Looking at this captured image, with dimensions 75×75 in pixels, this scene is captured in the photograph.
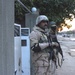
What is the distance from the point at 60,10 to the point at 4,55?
37.2ft

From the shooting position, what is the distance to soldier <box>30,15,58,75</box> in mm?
4242

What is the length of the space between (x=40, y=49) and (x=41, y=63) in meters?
0.23

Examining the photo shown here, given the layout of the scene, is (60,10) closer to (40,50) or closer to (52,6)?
(52,6)

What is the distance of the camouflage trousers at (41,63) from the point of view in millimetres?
4285

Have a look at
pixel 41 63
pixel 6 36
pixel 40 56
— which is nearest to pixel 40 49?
pixel 40 56

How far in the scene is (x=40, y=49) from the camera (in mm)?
4230

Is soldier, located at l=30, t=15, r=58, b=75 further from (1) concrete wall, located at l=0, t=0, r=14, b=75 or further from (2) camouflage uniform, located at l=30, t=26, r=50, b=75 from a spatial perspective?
(1) concrete wall, located at l=0, t=0, r=14, b=75

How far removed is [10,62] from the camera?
2.39m

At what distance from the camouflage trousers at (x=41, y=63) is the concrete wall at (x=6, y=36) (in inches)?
74.8

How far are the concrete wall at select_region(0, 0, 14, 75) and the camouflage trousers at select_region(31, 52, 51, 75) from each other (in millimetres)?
1900

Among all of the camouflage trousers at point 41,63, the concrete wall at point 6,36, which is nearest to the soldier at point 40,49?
the camouflage trousers at point 41,63

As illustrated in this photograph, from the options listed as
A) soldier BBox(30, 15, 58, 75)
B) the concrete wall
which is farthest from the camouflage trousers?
the concrete wall

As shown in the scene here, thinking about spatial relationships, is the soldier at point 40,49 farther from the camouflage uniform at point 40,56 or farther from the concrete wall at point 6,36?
the concrete wall at point 6,36

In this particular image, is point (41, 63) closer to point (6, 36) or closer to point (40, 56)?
point (40, 56)
